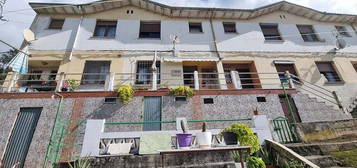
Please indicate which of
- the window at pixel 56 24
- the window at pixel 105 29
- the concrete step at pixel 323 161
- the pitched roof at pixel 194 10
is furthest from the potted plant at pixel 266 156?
the window at pixel 56 24

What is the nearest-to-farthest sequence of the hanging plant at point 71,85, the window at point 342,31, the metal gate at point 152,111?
the metal gate at point 152,111 → the hanging plant at point 71,85 → the window at point 342,31

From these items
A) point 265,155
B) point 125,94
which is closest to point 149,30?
point 125,94

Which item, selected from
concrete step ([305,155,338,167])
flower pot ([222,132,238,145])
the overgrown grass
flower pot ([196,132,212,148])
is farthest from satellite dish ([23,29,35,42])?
the overgrown grass

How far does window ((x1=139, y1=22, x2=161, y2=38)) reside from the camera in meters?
12.7

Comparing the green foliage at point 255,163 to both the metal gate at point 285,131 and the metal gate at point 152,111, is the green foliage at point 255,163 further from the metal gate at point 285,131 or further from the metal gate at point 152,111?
the metal gate at point 152,111

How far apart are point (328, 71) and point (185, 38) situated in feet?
34.1

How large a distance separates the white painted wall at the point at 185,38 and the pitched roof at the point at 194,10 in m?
0.56

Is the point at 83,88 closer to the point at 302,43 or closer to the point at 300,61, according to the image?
the point at 300,61

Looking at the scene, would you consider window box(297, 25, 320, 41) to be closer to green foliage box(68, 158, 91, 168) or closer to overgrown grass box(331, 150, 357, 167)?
overgrown grass box(331, 150, 357, 167)

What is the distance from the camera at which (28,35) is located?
10.6 meters

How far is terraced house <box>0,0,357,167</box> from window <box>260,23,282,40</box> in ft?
0.30

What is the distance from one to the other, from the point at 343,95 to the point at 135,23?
14.7 meters

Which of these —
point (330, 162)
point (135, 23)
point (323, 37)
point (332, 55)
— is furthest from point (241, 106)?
point (323, 37)

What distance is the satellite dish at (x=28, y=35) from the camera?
10.3m
